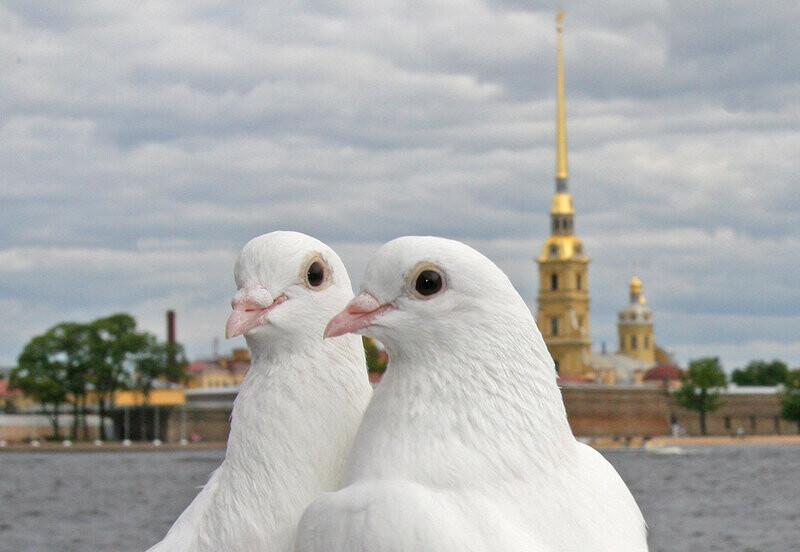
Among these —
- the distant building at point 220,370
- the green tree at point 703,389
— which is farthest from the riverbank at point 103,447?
the green tree at point 703,389

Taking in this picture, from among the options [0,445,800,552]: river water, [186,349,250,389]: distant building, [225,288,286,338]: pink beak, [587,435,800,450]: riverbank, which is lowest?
[587,435,800,450]: riverbank

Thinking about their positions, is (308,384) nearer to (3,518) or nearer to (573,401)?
(3,518)

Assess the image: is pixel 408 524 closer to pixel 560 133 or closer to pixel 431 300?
pixel 431 300

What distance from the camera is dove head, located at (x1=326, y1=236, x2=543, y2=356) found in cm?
265

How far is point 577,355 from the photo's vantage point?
→ 373ft

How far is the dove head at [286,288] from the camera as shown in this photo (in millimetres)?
2857

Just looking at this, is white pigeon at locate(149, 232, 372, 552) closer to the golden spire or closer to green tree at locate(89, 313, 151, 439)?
green tree at locate(89, 313, 151, 439)

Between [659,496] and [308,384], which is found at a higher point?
[308,384]

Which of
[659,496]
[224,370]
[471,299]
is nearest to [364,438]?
[471,299]

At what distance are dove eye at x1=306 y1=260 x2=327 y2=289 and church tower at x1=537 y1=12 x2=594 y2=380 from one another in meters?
113

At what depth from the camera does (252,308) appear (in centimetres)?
284

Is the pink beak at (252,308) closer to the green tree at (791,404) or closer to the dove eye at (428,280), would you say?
the dove eye at (428,280)

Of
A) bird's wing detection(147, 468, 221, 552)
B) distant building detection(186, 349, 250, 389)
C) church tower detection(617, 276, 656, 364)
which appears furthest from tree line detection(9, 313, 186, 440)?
bird's wing detection(147, 468, 221, 552)

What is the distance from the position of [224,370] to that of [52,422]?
27.4m
